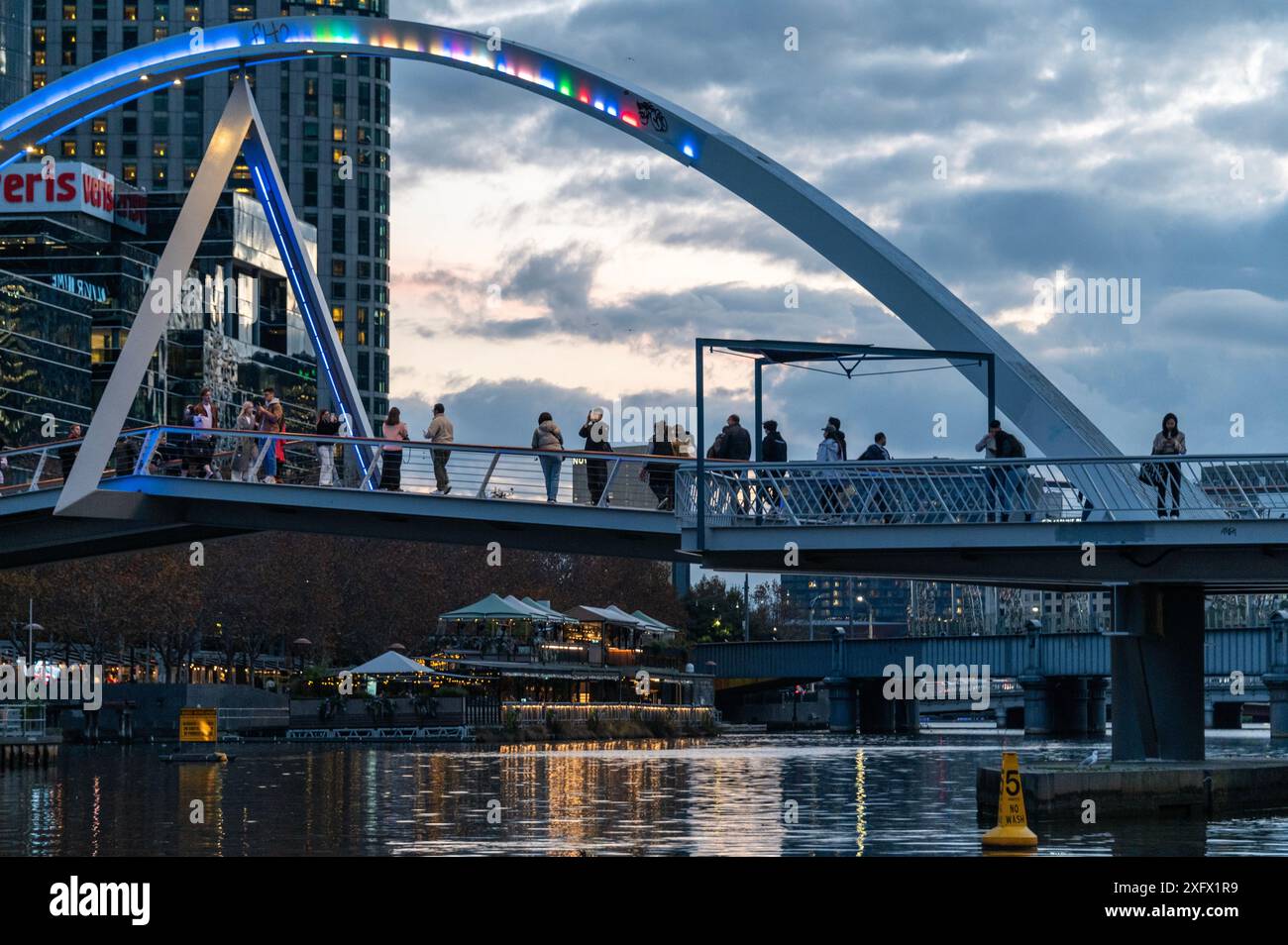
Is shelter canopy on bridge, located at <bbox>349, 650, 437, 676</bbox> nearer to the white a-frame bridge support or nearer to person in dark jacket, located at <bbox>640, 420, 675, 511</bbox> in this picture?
the white a-frame bridge support

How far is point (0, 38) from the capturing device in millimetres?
148875

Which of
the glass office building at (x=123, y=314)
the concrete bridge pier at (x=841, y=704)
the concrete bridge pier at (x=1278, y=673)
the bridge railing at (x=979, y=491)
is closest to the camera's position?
the bridge railing at (x=979, y=491)

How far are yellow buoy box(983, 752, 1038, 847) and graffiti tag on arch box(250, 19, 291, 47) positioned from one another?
3236cm

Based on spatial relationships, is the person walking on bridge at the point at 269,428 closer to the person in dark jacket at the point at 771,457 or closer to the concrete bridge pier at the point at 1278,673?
the person in dark jacket at the point at 771,457

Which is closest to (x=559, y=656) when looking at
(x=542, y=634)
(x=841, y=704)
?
(x=542, y=634)

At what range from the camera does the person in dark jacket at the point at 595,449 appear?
40781 millimetres

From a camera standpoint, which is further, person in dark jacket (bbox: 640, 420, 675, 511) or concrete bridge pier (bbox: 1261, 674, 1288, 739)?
concrete bridge pier (bbox: 1261, 674, 1288, 739)

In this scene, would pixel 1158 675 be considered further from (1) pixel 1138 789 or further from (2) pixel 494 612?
(2) pixel 494 612

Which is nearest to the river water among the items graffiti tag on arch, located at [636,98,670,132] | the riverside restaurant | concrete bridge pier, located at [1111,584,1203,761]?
concrete bridge pier, located at [1111,584,1203,761]

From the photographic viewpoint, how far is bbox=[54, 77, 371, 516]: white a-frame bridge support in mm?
43688

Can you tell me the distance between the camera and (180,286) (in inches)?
1914

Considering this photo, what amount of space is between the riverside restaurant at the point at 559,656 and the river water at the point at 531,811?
42019 mm

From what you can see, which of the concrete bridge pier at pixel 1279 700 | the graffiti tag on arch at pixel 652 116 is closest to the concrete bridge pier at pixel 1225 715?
the concrete bridge pier at pixel 1279 700
